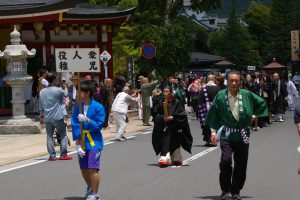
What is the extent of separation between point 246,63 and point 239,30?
3.86 meters

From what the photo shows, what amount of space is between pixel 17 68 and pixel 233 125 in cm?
1311

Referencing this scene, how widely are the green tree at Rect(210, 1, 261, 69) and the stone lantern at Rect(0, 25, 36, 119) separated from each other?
2233 inches

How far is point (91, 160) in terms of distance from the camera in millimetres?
8875

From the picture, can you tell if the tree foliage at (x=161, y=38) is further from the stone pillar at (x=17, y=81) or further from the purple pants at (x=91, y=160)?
the purple pants at (x=91, y=160)

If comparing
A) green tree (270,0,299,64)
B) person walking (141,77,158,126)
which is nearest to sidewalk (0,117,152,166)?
person walking (141,77,158,126)

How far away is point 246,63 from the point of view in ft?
252

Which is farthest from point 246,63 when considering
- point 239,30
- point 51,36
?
point 51,36

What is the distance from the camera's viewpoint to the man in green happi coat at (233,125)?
29.1 feet

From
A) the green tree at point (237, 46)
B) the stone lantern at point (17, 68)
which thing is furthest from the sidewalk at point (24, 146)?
the green tree at point (237, 46)

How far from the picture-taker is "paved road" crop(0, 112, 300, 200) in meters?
9.76

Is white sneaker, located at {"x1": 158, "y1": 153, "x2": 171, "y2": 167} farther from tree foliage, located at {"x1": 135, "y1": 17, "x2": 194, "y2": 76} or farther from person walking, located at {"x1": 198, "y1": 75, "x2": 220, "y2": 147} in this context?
tree foliage, located at {"x1": 135, "y1": 17, "x2": 194, "y2": 76}

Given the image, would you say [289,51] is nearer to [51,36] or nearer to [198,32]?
[198,32]

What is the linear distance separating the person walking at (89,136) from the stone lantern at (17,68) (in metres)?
11.9

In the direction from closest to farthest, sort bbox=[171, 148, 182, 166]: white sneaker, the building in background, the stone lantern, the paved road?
the paved road < bbox=[171, 148, 182, 166]: white sneaker < the stone lantern < the building in background
